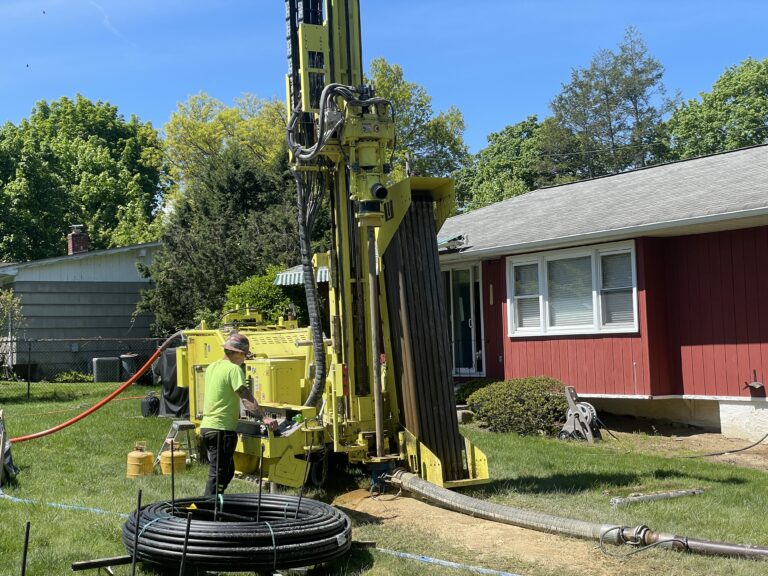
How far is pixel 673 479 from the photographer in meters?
10.2

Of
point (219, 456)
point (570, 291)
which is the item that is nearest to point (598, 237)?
point (570, 291)

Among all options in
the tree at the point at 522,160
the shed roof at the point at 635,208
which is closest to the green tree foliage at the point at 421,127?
the tree at the point at 522,160

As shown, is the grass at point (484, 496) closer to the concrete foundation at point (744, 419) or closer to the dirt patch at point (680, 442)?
the dirt patch at point (680, 442)

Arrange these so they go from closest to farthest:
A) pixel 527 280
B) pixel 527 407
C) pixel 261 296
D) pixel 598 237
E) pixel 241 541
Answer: pixel 241 541 → pixel 527 407 → pixel 598 237 → pixel 527 280 → pixel 261 296

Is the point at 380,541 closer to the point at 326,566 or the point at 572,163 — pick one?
the point at 326,566

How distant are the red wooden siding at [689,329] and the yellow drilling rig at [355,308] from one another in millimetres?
5671

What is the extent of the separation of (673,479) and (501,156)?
49.8 metres

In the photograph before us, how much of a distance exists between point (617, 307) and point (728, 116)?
131 feet

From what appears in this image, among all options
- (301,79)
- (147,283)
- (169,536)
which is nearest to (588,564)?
(169,536)

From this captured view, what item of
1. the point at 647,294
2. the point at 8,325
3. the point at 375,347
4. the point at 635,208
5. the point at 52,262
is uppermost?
the point at 52,262

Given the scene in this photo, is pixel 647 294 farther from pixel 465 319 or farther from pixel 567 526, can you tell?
pixel 567 526

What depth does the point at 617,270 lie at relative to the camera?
14719mm

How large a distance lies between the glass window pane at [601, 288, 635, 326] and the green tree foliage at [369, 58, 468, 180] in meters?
35.3

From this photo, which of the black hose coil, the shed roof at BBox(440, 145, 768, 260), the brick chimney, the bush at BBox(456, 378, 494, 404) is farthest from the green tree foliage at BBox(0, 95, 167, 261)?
the black hose coil
